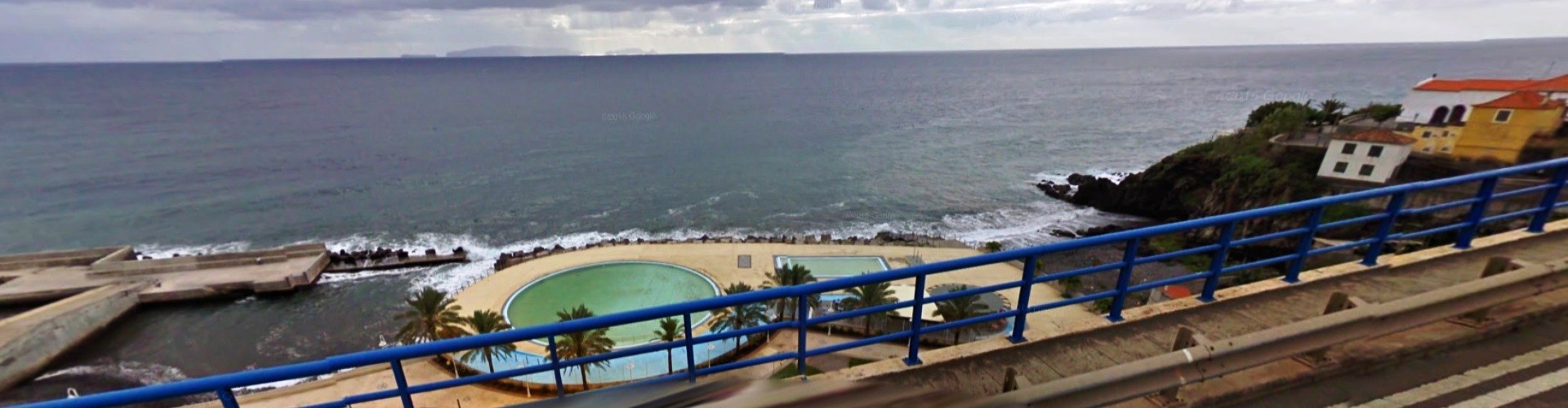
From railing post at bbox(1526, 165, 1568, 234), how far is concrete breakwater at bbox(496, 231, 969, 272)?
25.2 m

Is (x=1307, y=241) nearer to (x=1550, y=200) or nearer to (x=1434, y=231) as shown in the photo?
(x=1434, y=231)

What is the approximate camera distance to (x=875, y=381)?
155 inches

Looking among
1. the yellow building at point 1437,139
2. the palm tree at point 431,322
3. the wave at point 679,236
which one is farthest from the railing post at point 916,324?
the yellow building at point 1437,139

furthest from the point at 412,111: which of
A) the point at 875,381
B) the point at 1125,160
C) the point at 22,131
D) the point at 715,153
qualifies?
the point at 875,381

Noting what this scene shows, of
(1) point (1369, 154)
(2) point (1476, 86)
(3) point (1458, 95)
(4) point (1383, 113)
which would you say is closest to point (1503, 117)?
(1) point (1369, 154)

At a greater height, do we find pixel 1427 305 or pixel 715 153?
pixel 1427 305

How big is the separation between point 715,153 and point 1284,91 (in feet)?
362

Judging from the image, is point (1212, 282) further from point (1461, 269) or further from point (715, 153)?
point (715, 153)

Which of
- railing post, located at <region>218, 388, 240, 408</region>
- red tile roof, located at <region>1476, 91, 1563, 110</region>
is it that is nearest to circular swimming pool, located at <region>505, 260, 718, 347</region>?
railing post, located at <region>218, 388, 240, 408</region>

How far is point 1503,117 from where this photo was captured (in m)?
25.5

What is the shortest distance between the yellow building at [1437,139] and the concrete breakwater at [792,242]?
2162 centimetres

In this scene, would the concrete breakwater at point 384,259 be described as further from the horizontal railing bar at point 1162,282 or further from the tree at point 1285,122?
the tree at point 1285,122

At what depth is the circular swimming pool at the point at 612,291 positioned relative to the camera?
77.6ft

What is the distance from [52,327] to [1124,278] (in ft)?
122
